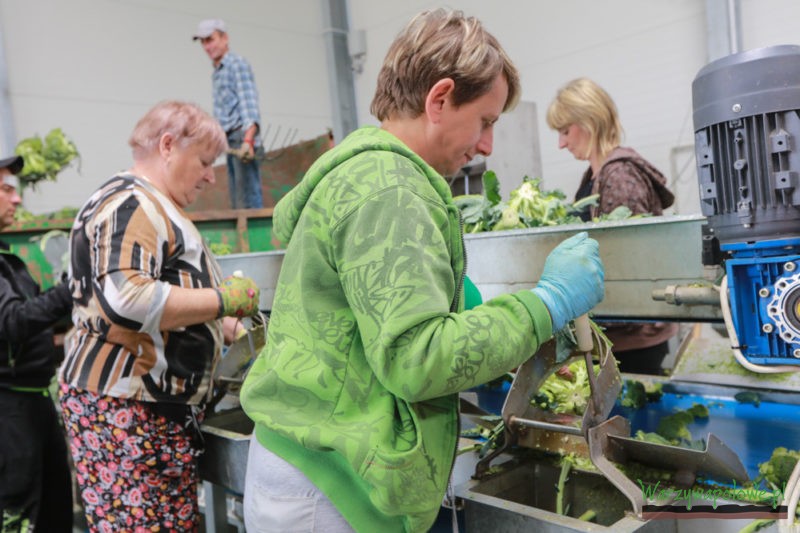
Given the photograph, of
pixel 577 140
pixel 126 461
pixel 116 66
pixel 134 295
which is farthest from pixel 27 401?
pixel 116 66

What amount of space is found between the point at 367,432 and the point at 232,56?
4.32 meters

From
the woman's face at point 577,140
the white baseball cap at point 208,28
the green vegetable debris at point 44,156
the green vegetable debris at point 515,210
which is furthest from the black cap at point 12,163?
the white baseball cap at point 208,28

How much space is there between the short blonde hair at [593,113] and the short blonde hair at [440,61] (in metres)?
1.84

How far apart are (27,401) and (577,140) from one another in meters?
2.41

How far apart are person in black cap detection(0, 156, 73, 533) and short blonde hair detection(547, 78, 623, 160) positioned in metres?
2.10

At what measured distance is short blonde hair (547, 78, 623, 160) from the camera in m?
2.76

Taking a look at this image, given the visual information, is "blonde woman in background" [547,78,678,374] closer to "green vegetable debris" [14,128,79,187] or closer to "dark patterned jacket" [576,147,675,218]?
"dark patterned jacket" [576,147,675,218]

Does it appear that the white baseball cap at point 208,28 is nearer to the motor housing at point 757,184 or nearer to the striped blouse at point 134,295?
the striped blouse at point 134,295

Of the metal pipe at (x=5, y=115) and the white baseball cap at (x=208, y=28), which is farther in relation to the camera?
the metal pipe at (x=5, y=115)

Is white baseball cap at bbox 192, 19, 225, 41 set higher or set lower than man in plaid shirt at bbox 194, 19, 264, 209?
higher

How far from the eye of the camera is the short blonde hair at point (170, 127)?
186 centimetres

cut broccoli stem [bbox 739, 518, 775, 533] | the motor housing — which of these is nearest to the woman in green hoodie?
the motor housing

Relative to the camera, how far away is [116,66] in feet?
23.1

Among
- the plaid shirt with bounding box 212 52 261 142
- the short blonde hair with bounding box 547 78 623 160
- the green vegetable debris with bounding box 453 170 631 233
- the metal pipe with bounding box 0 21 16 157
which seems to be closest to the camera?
the green vegetable debris with bounding box 453 170 631 233
